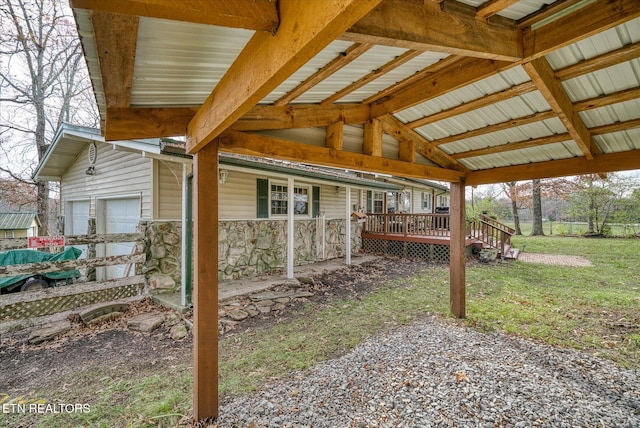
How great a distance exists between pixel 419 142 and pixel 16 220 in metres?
17.4

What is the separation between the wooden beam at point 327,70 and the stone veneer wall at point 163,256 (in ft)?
14.8

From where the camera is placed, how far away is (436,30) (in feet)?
5.20

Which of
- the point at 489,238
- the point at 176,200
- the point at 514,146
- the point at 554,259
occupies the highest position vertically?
the point at 514,146

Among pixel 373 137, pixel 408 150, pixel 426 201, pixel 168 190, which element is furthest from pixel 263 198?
pixel 426 201

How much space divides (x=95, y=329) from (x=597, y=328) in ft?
25.3

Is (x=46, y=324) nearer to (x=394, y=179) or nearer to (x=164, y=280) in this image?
(x=164, y=280)

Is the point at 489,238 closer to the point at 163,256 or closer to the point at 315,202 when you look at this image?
the point at 315,202

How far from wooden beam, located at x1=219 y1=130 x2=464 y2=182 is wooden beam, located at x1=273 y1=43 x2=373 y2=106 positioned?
0.41 metres

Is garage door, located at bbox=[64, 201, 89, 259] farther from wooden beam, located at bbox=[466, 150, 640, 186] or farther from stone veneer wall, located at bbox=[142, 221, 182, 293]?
wooden beam, located at bbox=[466, 150, 640, 186]

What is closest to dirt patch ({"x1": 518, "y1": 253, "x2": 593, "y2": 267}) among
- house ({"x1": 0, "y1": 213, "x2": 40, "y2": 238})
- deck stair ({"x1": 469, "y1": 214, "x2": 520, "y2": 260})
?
deck stair ({"x1": 469, "y1": 214, "x2": 520, "y2": 260})

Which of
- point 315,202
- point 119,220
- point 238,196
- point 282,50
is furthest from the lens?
point 315,202

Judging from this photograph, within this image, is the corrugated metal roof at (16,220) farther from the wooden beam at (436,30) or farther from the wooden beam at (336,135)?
the wooden beam at (436,30)

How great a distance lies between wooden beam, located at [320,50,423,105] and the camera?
7.46 feet

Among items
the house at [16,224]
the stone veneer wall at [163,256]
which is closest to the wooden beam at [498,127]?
the stone veneer wall at [163,256]
